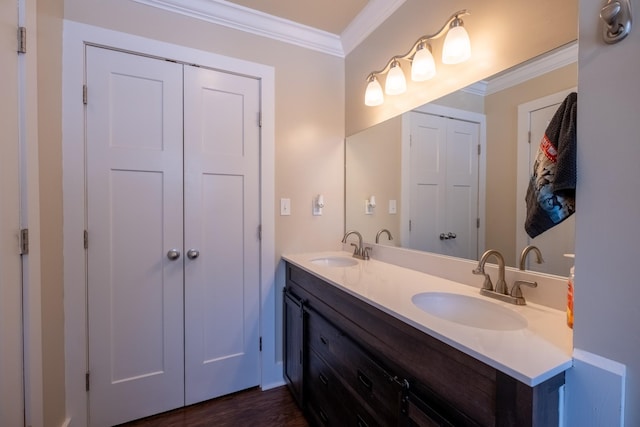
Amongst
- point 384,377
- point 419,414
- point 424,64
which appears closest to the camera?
point 419,414

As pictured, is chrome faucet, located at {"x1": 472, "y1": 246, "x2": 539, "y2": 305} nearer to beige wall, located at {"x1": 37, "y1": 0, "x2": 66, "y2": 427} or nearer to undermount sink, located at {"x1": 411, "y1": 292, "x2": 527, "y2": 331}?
undermount sink, located at {"x1": 411, "y1": 292, "x2": 527, "y2": 331}

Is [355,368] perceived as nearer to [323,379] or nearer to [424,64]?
[323,379]

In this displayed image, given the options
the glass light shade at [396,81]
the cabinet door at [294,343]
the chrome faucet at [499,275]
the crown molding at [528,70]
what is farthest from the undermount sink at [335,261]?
the crown molding at [528,70]

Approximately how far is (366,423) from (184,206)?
1.45 meters

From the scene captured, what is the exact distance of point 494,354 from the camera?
66cm

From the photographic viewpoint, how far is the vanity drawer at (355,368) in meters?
0.95

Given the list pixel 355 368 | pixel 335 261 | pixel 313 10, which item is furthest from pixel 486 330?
pixel 313 10

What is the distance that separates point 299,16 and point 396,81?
82 centimetres

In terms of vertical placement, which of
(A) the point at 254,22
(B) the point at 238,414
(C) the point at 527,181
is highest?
(A) the point at 254,22

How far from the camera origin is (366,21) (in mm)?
1856

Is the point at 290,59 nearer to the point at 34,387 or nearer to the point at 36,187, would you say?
the point at 36,187

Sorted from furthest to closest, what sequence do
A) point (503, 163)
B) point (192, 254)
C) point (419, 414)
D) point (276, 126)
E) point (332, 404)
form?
point (276, 126) → point (192, 254) → point (332, 404) → point (503, 163) → point (419, 414)

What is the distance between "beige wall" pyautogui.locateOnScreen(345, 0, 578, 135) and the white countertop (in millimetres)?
934

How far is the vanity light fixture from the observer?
49.2 inches
